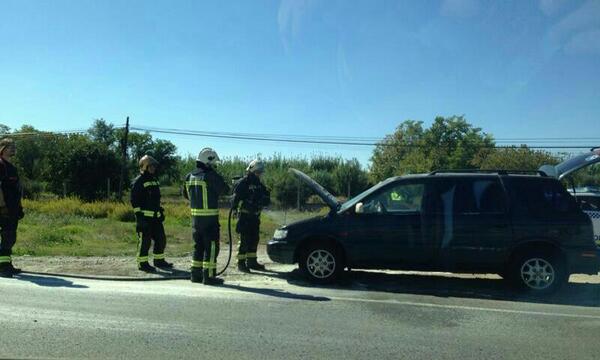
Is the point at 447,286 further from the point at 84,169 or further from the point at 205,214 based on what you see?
the point at 84,169

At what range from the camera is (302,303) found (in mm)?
7223

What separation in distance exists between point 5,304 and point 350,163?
42490mm

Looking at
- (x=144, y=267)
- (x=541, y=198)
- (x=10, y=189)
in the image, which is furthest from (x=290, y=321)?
(x=10, y=189)

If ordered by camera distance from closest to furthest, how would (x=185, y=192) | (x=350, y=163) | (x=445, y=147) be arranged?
(x=185, y=192)
(x=350, y=163)
(x=445, y=147)

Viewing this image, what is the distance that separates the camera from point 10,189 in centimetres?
921

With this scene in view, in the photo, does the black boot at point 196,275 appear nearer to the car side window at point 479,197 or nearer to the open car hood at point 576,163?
the car side window at point 479,197

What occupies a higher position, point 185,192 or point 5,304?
point 185,192

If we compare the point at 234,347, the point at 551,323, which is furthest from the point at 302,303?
the point at 551,323

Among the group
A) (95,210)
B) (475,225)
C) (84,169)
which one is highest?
(84,169)

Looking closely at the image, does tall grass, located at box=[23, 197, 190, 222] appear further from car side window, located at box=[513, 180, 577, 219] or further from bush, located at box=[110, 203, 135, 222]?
car side window, located at box=[513, 180, 577, 219]

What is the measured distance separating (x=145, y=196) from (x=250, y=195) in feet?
6.08

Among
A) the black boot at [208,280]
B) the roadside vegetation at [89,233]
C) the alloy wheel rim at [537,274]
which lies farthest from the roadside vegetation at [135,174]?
the alloy wheel rim at [537,274]

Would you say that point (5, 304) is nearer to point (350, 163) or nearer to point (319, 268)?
point (319, 268)

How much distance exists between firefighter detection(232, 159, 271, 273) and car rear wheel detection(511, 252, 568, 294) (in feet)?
14.2
